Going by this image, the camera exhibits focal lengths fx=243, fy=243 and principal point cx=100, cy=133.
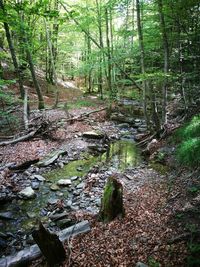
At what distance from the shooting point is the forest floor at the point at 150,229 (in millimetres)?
4371

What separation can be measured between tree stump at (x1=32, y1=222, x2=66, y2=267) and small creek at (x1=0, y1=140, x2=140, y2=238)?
2.03 meters

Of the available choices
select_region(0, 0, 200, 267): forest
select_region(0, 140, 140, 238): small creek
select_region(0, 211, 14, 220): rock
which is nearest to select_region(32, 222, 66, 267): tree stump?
select_region(0, 0, 200, 267): forest

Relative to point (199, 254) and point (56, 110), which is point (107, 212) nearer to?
point (199, 254)

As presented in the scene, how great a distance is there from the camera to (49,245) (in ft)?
14.9

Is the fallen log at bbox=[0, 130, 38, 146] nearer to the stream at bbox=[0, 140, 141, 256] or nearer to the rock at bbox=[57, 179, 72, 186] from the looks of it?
the stream at bbox=[0, 140, 141, 256]

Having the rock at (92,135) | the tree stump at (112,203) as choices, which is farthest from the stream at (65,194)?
the rock at (92,135)

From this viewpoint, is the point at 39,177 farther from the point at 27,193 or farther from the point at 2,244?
the point at 2,244

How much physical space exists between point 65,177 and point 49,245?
16.2 feet

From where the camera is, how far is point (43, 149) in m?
11.8

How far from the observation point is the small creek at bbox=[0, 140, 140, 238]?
22.4 feet

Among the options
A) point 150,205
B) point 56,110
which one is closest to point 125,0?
point 56,110

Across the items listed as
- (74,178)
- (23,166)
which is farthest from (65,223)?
(23,166)

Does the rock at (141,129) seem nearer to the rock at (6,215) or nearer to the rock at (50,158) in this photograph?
the rock at (50,158)

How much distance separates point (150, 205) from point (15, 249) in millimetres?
3431
